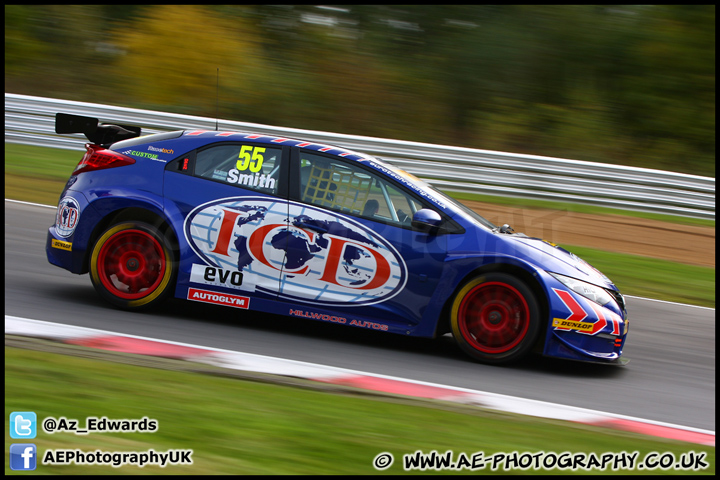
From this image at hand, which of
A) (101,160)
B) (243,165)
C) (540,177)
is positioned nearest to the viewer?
(243,165)

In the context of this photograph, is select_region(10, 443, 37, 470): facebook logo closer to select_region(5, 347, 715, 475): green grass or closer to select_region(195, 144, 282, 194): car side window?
select_region(5, 347, 715, 475): green grass

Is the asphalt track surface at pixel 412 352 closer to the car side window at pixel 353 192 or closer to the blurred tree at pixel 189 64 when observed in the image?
the car side window at pixel 353 192

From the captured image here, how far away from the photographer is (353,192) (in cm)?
569

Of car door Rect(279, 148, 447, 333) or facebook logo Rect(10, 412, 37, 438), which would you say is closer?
facebook logo Rect(10, 412, 37, 438)

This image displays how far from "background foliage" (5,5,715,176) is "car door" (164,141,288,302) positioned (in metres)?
10.7

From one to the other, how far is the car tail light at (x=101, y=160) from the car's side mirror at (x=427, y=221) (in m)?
2.40

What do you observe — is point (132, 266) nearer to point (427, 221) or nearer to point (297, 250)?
point (297, 250)

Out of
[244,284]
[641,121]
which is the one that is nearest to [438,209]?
[244,284]

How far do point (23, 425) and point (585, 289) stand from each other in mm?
3936

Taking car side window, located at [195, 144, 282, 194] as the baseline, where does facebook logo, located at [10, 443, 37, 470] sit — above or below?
below

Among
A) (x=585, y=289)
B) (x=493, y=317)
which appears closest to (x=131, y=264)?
(x=493, y=317)

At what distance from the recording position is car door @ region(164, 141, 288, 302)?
5.70 metres

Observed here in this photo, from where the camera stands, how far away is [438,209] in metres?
5.69

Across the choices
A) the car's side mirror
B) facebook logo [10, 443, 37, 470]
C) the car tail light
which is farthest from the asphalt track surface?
facebook logo [10, 443, 37, 470]
